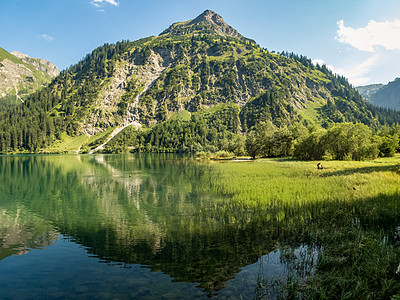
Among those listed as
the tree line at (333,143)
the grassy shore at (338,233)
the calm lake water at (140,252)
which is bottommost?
the calm lake water at (140,252)

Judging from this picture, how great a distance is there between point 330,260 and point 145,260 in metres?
11.0

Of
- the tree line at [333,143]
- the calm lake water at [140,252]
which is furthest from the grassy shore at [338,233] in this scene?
the tree line at [333,143]

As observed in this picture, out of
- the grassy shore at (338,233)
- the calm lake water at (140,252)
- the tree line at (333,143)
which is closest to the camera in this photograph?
the grassy shore at (338,233)

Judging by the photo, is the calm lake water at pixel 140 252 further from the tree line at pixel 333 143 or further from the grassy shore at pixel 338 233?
the tree line at pixel 333 143

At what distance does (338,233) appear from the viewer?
48.8ft

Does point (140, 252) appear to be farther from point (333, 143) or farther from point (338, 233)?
point (333, 143)

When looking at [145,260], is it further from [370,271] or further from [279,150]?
[279,150]

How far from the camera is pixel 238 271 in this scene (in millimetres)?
12688

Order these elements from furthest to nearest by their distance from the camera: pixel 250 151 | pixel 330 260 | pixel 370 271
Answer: pixel 250 151 → pixel 330 260 → pixel 370 271

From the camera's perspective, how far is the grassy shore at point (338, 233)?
9484 millimetres

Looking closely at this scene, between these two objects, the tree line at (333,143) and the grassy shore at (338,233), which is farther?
the tree line at (333,143)

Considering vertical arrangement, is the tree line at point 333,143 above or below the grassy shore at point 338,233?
above

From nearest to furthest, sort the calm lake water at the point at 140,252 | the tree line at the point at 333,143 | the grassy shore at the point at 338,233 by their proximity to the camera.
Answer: the grassy shore at the point at 338,233
the calm lake water at the point at 140,252
the tree line at the point at 333,143

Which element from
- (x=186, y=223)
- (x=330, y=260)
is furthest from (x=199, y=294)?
(x=186, y=223)
